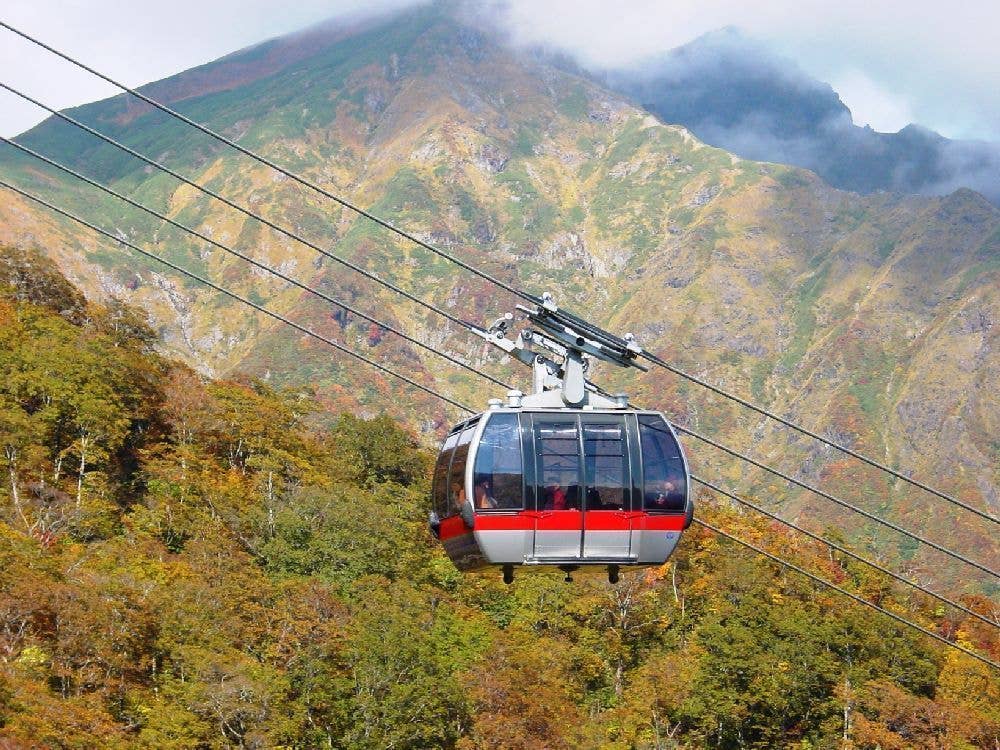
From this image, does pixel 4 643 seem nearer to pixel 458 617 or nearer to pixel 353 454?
pixel 458 617

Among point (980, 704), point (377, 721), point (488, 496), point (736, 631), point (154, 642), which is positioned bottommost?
point (980, 704)

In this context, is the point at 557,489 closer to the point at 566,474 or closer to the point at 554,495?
the point at 554,495

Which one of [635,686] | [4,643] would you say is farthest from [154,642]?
[635,686]

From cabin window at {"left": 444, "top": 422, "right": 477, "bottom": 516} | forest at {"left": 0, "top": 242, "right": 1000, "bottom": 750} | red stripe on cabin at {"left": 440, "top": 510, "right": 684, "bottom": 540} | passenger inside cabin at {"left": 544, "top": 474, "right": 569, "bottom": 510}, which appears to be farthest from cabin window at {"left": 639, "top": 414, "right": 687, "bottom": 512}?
Answer: forest at {"left": 0, "top": 242, "right": 1000, "bottom": 750}

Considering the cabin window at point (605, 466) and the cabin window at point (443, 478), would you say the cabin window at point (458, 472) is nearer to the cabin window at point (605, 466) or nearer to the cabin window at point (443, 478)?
the cabin window at point (443, 478)

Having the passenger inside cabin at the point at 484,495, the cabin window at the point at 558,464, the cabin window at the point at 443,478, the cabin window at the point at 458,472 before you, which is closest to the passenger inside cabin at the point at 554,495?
the cabin window at the point at 558,464

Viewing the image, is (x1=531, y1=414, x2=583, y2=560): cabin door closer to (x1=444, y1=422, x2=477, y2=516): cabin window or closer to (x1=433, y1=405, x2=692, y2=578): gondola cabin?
(x1=433, y1=405, x2=692, y2=578): gondola cabin

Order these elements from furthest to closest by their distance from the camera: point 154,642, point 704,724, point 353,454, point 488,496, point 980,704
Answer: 1. point 353,454
2. point 980,704
3. point 704,724
4. point 154,642
5. point 488,496
